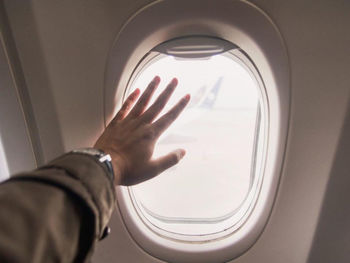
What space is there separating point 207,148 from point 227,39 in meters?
0.41

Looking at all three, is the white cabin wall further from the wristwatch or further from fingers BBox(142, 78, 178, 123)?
the wristwatch

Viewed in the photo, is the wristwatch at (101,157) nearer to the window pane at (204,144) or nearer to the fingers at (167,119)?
the fingers at (167,119)

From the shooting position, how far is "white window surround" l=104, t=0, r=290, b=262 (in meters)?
0.65

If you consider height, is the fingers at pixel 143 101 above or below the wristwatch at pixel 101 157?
above

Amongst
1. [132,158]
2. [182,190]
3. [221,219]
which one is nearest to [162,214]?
[182,190]

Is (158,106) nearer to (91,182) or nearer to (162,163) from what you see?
(162,163)

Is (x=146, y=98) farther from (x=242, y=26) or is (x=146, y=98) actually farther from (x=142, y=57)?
(x=242, y=26)

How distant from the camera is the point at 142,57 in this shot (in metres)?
0.75

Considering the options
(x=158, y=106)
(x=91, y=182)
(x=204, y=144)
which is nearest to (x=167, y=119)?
(x=158, y=106)

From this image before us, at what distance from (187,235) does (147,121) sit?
47 centimetres

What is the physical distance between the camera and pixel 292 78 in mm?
701

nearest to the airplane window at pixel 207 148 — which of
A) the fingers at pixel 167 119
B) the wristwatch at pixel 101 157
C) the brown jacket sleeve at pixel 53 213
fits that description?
the fingers at pixel 167 119

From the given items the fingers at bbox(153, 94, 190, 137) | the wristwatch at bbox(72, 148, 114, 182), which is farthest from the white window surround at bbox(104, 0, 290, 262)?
the wristwatch at bbox(72, 148, 114, 182)

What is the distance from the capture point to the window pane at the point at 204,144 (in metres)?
0.84
